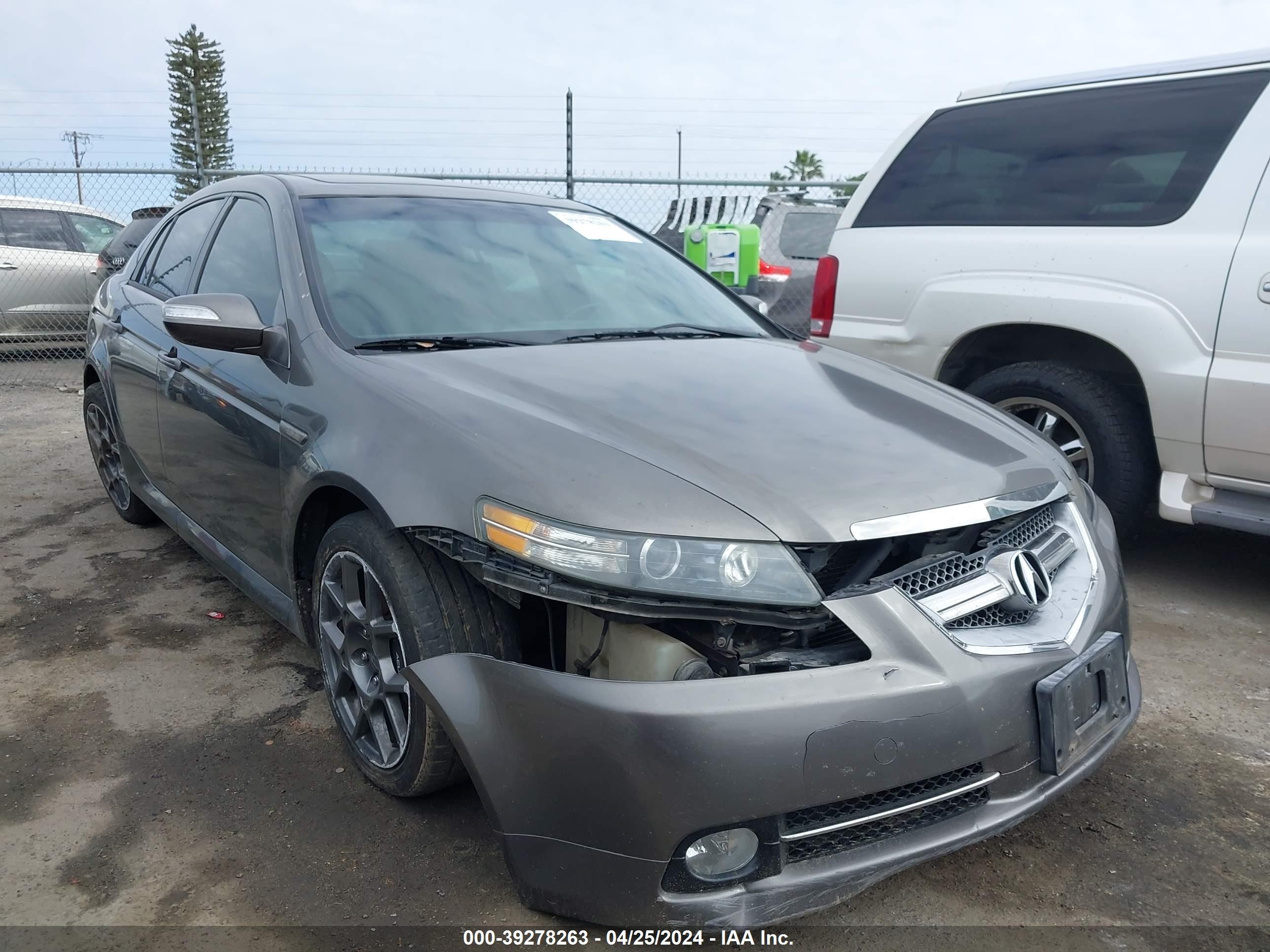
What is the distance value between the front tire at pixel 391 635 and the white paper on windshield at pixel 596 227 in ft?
4.86

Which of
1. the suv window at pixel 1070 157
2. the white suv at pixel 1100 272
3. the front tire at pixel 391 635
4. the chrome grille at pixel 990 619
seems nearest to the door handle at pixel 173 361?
the front tire at pixel 391 635

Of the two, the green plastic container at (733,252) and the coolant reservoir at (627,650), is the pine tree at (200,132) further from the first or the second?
the coolant reservoir at (627,650)

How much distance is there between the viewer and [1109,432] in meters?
3.65

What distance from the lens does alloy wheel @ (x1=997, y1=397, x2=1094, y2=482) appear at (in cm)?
377

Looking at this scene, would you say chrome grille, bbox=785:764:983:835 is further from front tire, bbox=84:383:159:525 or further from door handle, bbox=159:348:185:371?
front tire, bbox=84:383:159:525

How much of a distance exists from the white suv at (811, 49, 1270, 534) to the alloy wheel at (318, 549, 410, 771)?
8.71 ft

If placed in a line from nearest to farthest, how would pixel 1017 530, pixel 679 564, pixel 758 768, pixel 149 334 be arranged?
1. pixel 758 768
2. pixel 679 564
3. pixel 1017 530
4. pixel 149 334

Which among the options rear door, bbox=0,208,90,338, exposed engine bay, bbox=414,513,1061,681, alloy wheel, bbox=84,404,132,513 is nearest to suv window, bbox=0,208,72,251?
rear door, bbox=0,208,90,338

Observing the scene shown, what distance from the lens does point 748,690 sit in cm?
169

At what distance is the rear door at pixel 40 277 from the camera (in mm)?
9016

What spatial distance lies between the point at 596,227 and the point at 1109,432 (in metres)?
2.03

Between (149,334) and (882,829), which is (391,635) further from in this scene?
(149,334)

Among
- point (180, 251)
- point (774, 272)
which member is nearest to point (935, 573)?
point (180, 251)

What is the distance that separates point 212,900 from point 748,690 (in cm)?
123
